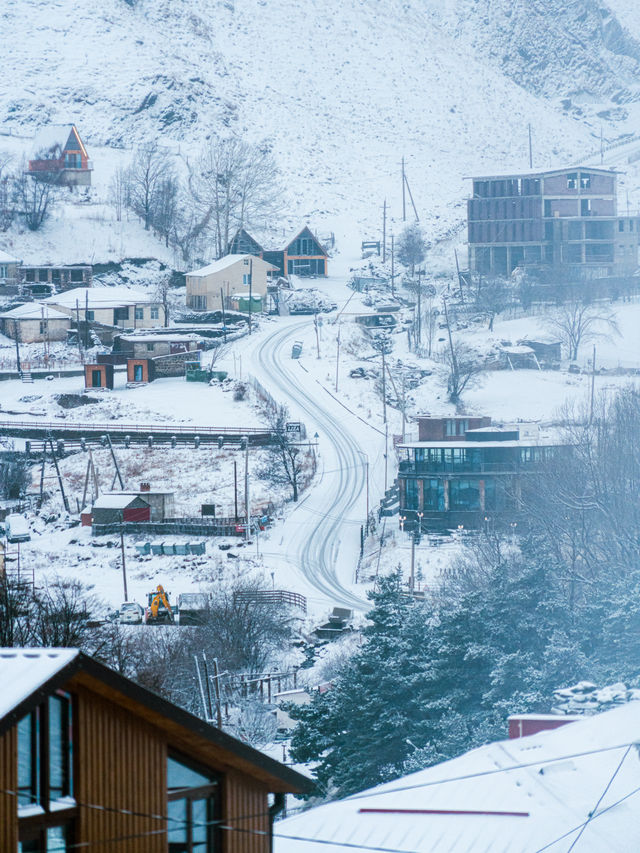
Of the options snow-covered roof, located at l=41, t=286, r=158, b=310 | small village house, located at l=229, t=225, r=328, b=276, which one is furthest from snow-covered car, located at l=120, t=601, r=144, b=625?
small village house, located at l=229, t=225, r=328, b=276

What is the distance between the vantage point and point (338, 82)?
4284cm

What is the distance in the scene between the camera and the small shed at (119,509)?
597 inches

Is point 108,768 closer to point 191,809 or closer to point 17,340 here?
point 191,809

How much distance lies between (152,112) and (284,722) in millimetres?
27405

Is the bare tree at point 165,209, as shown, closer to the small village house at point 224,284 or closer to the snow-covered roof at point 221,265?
the snow-covered roof at point 221,265

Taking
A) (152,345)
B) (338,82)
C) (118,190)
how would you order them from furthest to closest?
(338,82) → (118,190) → (152,345)

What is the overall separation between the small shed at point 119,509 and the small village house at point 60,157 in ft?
49.7

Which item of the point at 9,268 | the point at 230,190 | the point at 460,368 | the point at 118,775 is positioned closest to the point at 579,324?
the point at 460,368

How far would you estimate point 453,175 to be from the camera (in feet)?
121

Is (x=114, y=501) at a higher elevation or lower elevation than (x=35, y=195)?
lower

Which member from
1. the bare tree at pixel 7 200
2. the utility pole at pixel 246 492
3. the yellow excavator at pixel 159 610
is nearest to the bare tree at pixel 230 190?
the bare tree at pixel 7 200

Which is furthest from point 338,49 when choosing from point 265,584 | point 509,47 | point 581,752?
point 581,752

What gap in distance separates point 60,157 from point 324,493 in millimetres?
15493

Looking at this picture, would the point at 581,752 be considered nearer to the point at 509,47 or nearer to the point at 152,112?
the point at 152,112
